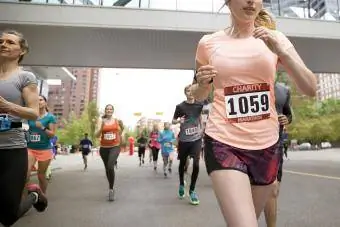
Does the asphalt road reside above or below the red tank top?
below

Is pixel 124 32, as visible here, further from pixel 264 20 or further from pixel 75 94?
pixel 75 94

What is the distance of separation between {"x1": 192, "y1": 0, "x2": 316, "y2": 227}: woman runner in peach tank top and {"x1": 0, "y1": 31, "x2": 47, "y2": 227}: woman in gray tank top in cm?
158

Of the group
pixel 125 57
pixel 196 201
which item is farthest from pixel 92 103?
pixel 196 201

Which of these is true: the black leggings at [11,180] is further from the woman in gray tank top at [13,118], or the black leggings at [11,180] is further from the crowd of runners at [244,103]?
the crowd of runners at [244,103]

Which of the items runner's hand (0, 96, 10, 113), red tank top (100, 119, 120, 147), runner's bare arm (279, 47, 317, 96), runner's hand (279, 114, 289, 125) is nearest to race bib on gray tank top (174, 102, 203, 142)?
red tank top (100, 119, 120, 147)

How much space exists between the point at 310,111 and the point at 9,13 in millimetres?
59856

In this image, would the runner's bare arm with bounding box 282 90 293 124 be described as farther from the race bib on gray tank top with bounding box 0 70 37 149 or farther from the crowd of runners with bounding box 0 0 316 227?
the race bib on gray tank top with bounding box 0 70 37 149

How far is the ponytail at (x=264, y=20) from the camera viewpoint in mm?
2395

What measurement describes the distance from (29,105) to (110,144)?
4.08 m

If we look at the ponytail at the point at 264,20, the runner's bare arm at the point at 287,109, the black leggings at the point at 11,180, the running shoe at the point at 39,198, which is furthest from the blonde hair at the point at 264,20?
the running shoe at the point at 39,198

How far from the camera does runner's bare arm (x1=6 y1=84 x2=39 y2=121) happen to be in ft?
10.0

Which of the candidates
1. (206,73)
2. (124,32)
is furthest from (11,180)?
(124,32)

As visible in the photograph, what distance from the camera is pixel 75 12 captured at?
13.2 meters

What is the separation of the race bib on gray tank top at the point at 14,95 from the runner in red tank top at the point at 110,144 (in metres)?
3.92
